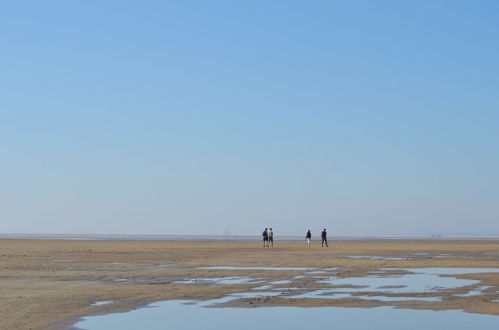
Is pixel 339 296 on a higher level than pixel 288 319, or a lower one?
higher

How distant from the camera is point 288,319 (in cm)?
1769

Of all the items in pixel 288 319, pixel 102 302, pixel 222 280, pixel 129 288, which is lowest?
pixel 288 319

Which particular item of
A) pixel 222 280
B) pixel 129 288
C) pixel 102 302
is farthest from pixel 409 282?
pixel 102 302

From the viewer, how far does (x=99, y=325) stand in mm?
16750

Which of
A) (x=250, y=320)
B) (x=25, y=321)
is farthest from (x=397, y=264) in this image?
(x=25, y=321)

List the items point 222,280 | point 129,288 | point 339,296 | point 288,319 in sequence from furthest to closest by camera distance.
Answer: point 222,280 → point 129,288 → point 339,296 → point 288,319

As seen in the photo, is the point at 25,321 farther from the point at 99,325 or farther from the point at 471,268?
the point at 471,268

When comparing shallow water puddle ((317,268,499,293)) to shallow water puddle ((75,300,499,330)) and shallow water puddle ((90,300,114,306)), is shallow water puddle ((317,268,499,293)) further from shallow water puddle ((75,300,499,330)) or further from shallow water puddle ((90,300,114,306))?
shallow water puddle ((90,300,114,306))

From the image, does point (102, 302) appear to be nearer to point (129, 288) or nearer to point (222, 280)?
point (129, 288)

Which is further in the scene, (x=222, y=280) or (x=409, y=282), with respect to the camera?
(x=222, y=280)

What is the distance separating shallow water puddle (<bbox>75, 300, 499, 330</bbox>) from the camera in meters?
16.7

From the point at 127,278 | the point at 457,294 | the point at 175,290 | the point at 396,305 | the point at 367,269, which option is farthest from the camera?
the point at 367,269

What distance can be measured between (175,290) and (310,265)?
14.0 metres

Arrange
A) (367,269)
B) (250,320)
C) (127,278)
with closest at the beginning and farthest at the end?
(250,320)
(127,278)
(367,269)
